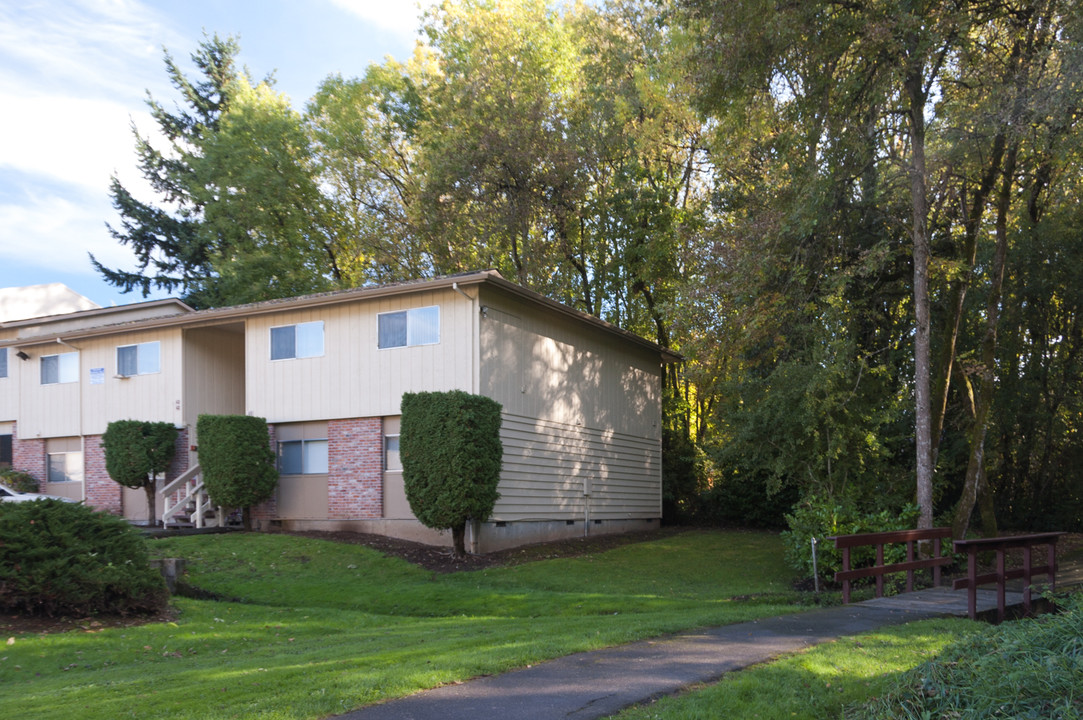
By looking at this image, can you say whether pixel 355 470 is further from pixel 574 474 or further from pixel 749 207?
pixel 749 207

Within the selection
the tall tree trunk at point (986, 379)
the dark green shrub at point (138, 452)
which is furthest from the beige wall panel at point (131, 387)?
the tall tree trunk at point (986, 379)

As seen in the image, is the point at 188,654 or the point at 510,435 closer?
the point at 188,654

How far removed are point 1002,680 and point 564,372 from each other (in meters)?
16.6

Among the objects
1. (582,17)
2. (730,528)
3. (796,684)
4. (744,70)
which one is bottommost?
(730,528)

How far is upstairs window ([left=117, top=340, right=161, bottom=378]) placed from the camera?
23.3 metres

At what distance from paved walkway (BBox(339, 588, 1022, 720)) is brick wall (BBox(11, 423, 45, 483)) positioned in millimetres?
22164

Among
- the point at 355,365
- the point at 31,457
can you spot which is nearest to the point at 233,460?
the point at 355,365

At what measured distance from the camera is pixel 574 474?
22.1 meters

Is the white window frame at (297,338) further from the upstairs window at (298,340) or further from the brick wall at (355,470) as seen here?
the brick wall at (355,470)

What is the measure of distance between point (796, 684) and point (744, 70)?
11.8 m

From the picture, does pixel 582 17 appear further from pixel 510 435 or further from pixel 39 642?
pixel 39 642

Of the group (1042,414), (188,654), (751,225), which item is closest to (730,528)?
(1042,414)

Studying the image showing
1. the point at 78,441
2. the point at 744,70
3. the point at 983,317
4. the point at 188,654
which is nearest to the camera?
the point at 188,654

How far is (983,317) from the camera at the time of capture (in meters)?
22.2
